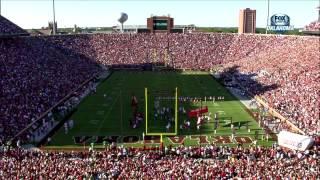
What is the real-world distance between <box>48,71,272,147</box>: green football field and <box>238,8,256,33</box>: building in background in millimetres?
50063

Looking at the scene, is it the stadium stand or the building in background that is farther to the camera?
the building in background

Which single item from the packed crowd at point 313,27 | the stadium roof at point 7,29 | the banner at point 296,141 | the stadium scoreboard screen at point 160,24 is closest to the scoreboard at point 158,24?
the stadium scoreboard screen at point 160,24

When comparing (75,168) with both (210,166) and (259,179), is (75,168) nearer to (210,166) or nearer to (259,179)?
(210,166)

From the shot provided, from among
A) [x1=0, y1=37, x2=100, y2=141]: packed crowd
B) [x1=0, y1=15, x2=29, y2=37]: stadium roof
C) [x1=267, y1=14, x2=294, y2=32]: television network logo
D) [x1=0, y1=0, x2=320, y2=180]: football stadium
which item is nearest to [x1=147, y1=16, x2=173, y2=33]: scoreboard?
[x1=0, y1=0, x2=320, y2=180]: football stadium

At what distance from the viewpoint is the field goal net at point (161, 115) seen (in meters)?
30.2

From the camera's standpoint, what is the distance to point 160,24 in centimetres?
8575

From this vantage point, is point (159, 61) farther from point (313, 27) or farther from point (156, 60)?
point (313, 27)

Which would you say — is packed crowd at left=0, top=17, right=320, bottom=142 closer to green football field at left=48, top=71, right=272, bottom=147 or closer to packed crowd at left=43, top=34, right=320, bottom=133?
packed crowd at left=43, top=34, right=320, bottom=133

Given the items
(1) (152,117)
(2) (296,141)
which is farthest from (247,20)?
(2) (296,141)

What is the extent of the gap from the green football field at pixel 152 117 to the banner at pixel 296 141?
6.29ft

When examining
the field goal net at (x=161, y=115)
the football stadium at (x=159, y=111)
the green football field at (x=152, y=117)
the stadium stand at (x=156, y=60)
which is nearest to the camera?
the football stadium at (x=159, y=111)

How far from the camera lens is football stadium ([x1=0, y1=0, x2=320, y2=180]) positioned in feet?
69.7

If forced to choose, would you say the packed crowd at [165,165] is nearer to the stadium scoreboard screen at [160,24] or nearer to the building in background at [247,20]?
the stadium scoreboard screen at [160,24]

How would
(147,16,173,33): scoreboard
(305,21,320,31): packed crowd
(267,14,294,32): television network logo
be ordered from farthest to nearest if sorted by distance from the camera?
(147,16,173,33): scoreboard < (267,14,294,32): television network logo < (305,21,320,31): packed crowd
